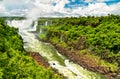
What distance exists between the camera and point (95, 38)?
74.8m

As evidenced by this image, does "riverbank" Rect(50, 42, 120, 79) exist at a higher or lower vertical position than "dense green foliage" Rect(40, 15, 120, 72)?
lower

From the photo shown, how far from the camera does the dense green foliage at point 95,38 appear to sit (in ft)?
221

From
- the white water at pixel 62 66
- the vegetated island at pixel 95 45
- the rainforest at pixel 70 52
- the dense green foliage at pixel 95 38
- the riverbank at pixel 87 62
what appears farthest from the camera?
the dense green foliage at pixel 95 38

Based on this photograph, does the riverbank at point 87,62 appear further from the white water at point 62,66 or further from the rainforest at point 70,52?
the white water at point 62,66

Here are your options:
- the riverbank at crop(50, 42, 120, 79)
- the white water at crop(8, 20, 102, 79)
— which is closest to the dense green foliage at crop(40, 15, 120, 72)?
the riverbank at crop(50, 42, 120, 79)

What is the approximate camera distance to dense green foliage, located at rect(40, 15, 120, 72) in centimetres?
6738

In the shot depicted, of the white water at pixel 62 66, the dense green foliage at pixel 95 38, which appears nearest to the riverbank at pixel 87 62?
the white water at pixel 62 66

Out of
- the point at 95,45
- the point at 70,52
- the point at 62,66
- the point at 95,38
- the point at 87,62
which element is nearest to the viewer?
the point at 62,66

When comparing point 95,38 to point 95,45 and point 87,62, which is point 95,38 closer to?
point 95,45

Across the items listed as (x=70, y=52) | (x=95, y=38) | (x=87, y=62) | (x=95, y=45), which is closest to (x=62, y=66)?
(x=87, y=62)

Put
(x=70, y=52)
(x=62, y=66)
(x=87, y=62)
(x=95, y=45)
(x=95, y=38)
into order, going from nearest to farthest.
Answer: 1. (x=62, y=66)
2. (x=87, y=62)
3. (x=95, y=45)
4. (x=70, y=52)
5. (x=95, y=38)

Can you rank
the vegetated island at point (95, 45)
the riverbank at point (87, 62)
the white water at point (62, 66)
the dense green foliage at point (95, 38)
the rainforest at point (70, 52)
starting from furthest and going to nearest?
the dense green foliage at point (95, 38)
the vegetated island at point (95, 45)
the riverbank at point (87, 62)
the white water at point (62, 66)
the rainforest at point (70, 52)

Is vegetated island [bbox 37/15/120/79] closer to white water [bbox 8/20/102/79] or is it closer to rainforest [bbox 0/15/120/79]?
rainforest [bbox 0/15/120/79]

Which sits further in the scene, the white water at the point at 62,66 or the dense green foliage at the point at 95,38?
the dense green foliage at the point at 95,38
